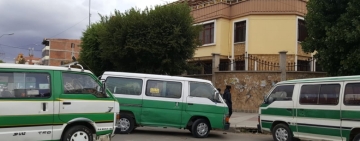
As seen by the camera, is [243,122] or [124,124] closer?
[124,124]

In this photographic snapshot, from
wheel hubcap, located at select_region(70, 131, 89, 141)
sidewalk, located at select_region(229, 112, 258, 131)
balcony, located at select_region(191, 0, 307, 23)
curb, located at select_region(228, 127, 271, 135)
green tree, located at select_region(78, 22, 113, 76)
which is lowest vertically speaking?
curb, located at select_region(228, 127, 271, 135)

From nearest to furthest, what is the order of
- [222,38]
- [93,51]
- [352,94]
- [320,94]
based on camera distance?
[352,94], [320,94], [93,51], [222,38]

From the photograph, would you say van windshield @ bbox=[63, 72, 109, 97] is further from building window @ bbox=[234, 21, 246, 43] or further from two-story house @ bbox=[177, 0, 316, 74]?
building window @ bbox=[234, 21, 246, 43]

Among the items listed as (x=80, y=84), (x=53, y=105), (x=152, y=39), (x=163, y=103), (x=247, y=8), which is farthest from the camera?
(x=247, y=8)

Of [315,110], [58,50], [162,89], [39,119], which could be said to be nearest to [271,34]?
[162,89]

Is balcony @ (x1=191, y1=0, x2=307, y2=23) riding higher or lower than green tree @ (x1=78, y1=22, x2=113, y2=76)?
higher

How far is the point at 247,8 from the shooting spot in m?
24.7

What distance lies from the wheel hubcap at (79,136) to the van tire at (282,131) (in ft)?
18.4

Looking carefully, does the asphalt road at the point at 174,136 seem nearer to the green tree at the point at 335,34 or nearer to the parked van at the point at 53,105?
the parked van at the point at 53,105

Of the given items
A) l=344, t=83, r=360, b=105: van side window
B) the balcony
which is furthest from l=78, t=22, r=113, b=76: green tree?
l=344, t=83, r=360, b=105: van side window

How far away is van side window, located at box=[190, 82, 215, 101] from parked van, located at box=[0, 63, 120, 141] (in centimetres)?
374

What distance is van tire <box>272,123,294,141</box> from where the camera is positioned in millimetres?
10242

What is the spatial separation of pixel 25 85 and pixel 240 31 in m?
19.9

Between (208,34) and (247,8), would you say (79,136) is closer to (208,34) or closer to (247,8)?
(247,8)
